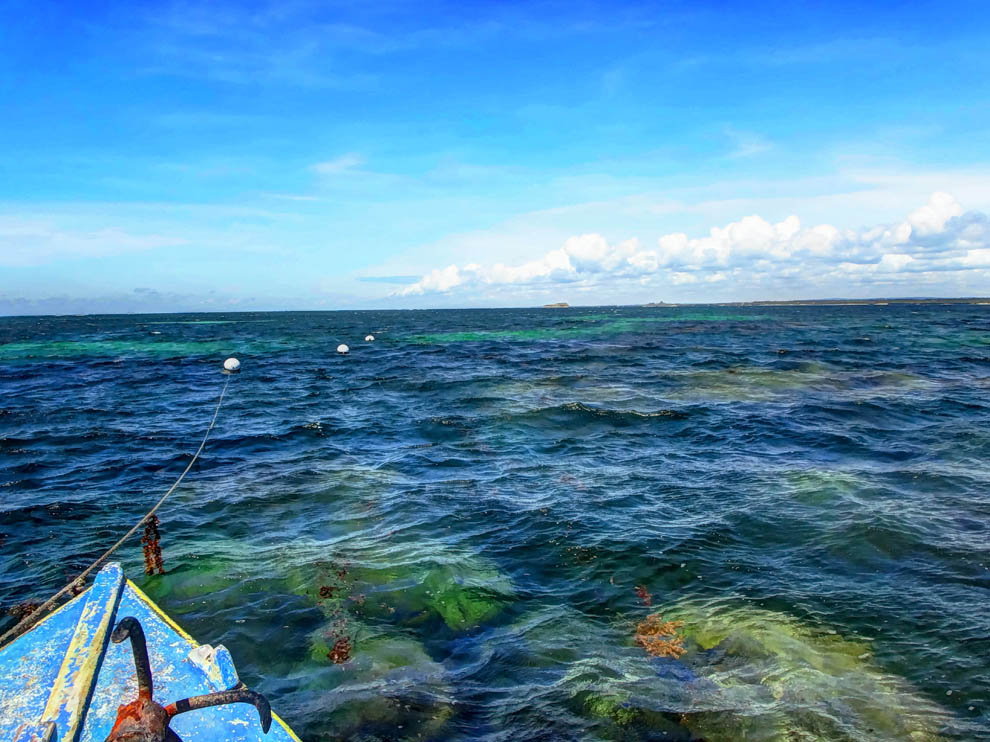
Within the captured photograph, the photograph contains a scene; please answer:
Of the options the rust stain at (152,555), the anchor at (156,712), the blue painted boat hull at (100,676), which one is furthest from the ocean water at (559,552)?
the anchor at (156,712)

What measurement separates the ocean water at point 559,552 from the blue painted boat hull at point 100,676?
1.43m

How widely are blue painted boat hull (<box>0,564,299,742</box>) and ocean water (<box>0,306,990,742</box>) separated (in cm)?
143

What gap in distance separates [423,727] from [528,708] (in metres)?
1.12

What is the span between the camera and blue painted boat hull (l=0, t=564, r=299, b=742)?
4363 millimetres

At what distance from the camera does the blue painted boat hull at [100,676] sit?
436 cm

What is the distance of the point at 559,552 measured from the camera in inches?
398

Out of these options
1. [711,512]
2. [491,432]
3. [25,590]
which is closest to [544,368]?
[491,432]

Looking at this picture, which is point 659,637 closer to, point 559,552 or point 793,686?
point 793,686

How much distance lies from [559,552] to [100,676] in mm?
6837

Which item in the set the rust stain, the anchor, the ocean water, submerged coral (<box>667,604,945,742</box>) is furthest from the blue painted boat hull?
submerged coral (<box>667,604,945,742</box>)

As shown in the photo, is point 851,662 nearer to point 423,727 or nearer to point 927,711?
point 927,711

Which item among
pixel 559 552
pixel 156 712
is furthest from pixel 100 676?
pixel 559 552

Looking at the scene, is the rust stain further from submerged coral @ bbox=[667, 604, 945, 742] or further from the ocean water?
submerged coral @ bbox=[667, 604, 945, 742]

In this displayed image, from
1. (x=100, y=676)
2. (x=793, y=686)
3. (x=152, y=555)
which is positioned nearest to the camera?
(x=100, y=676)
